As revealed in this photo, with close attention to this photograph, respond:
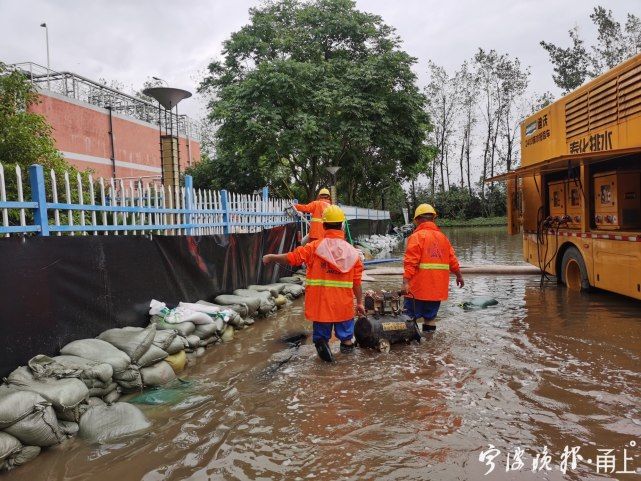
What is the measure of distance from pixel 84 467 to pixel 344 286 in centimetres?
281

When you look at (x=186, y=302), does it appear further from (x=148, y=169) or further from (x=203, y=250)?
(x=148, y=169)

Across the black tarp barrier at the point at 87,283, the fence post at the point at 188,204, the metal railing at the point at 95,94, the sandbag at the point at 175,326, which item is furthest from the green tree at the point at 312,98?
the sandbag at the point at 175,326

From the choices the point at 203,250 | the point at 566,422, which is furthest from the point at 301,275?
the point at 566,422

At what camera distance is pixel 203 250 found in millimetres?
7395

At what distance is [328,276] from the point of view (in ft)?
17.0

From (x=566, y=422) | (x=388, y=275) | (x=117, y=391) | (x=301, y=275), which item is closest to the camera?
(x=566, y=422)

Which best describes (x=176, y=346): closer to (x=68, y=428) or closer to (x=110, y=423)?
(x=110, y=423)

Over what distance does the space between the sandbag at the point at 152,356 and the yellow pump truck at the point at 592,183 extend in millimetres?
6320

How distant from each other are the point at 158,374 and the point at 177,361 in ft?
1.47

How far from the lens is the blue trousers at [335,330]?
5.32m

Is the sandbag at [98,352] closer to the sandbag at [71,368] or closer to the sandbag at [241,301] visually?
the sandbag at [71,368]

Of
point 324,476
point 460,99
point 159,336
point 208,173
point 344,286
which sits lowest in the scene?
point 324,476

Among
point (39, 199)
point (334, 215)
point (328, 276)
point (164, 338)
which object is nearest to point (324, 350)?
point (328, 276)

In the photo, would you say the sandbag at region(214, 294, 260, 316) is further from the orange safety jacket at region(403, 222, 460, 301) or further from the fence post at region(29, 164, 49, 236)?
the fence post at region(29, 164, 49, 236)
